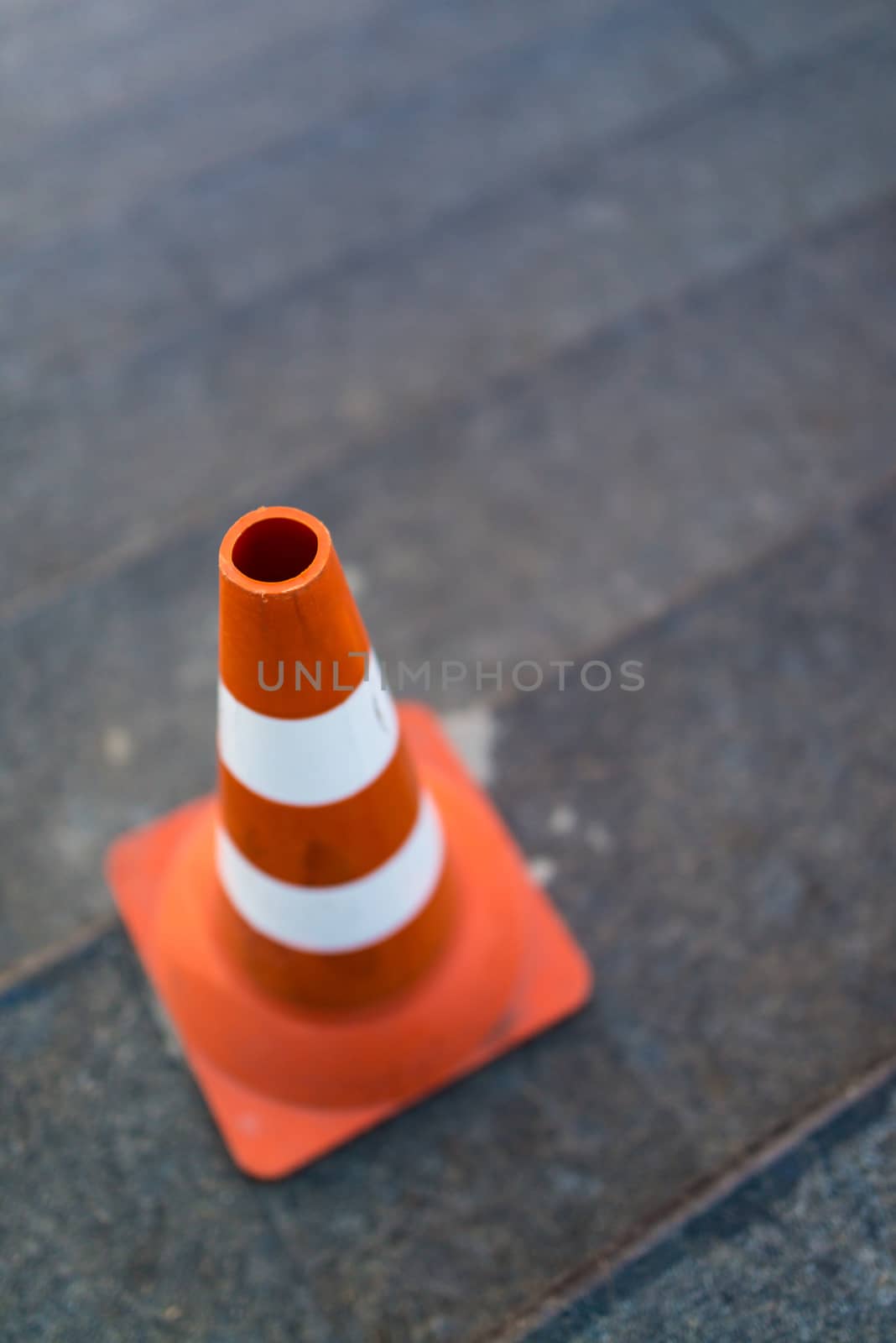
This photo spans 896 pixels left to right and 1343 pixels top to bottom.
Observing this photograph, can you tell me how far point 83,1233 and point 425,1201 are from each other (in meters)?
0.55

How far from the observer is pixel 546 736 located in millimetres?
2201

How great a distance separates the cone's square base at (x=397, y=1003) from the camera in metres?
1.72

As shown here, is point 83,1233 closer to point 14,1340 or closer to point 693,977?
point 14,1340

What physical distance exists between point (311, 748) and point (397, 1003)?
589mm

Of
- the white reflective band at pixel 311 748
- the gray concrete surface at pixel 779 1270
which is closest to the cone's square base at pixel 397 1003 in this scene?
the gray concrete surface at pixel 779 1270

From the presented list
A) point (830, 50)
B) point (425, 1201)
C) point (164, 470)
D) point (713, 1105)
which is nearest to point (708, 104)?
point (830, 50)

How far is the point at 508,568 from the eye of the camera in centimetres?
248

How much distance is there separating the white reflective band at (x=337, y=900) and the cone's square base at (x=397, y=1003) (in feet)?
0.65

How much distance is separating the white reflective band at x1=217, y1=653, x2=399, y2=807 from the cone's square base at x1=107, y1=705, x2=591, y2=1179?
504 mm

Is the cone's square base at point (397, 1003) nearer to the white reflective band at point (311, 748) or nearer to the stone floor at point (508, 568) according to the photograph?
the stone floor at point (508, 568)

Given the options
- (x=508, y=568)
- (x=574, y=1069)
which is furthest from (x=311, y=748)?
(x=508, y=568)

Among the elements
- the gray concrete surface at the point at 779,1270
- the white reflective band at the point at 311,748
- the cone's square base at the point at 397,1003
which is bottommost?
the gray concrete surface at the point at 779,1270

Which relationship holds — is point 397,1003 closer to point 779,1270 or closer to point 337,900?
point 337,900

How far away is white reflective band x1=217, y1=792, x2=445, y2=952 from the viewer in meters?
1.56
